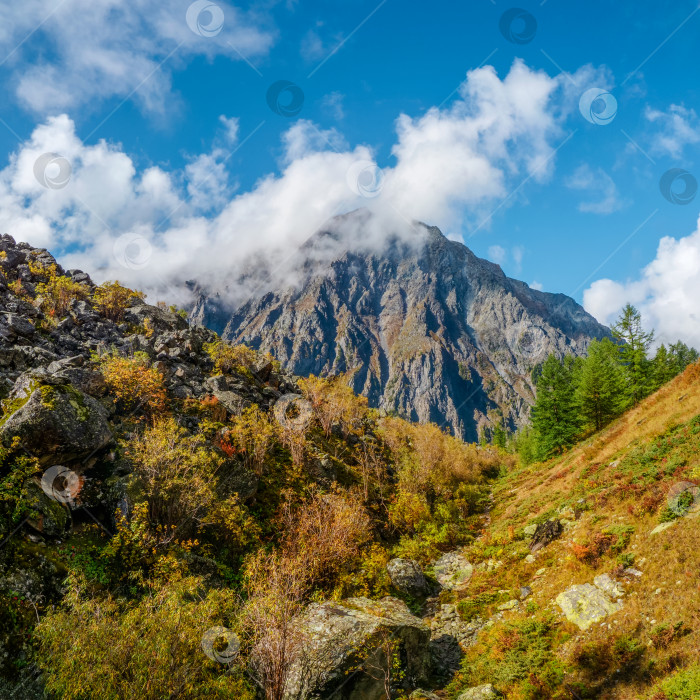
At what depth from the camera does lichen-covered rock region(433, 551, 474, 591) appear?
90.8 ft

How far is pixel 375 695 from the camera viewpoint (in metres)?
14.9

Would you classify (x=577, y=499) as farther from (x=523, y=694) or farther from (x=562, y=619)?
(x=523, y=694)

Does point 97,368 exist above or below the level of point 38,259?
below

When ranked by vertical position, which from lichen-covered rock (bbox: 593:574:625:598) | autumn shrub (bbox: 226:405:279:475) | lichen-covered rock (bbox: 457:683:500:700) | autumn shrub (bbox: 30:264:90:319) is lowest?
lichen-covered rock (bbox: 457:683:500:700)

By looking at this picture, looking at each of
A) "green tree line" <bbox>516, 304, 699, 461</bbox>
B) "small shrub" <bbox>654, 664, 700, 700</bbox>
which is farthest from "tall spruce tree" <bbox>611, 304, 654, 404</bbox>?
"small shrub" <bbox>654, 664, 700, 700</bbox>

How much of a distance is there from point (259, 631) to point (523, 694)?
11383mm

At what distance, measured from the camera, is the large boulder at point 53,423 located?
16.2 m

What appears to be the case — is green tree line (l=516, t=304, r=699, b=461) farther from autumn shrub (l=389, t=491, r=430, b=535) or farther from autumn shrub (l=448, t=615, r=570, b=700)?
autumn shrub (l=448, t=615, r=570, b=700)

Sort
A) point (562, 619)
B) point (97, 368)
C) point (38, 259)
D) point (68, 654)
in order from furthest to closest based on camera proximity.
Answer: point (38, 259) → point (97, 368) → point (562, 619) → point (68, 654)

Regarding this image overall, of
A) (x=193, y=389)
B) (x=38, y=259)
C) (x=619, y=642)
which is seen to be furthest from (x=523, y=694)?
(x=38, y=259)

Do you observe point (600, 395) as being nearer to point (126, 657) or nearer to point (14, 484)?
point (126, 657)

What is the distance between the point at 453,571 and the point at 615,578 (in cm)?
1377

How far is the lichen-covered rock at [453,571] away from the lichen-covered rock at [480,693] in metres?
10.6

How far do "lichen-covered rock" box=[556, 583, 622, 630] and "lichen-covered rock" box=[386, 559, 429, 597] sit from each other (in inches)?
383
